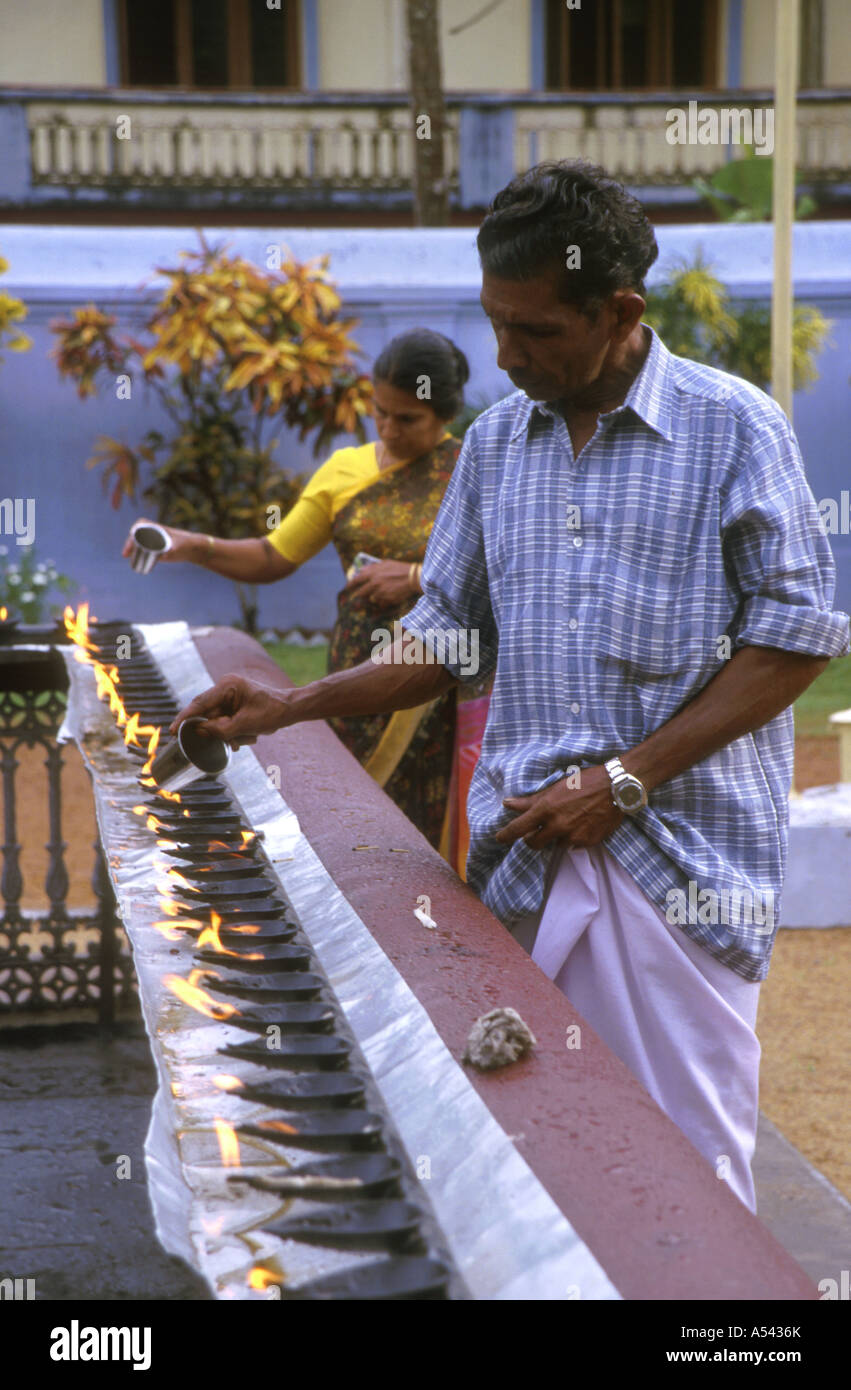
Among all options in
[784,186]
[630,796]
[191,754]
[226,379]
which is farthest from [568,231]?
[226,379]

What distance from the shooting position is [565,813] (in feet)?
5.85

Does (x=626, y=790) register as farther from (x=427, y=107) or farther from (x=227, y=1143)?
(x=427, y=107)

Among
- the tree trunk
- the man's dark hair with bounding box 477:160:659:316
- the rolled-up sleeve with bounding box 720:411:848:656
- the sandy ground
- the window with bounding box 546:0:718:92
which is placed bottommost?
the sandy ground

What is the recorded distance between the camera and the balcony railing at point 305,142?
14664mm

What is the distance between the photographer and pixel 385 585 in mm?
3195

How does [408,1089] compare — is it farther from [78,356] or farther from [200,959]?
[78,356]

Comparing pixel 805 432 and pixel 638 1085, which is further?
pixel 805 432

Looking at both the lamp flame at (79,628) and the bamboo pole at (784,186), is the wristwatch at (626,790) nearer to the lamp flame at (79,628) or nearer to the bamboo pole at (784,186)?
the lamp flame at (79,628)

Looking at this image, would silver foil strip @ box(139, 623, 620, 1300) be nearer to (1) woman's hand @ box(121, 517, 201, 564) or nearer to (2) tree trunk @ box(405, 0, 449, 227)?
(1) woman's hand @ box(121, 517, 201, 564)

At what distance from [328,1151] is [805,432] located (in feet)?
32.9

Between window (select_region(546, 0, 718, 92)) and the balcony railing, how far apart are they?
3.90 feet

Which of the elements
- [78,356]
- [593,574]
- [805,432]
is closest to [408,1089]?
[593,574]

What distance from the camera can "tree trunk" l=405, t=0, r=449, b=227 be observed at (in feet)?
36.4

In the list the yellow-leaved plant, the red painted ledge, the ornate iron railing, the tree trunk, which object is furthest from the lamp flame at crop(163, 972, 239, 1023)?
the tree trunk
